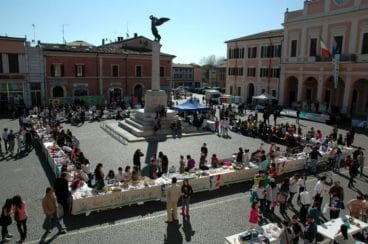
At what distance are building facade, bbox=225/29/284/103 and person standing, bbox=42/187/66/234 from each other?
122 ft

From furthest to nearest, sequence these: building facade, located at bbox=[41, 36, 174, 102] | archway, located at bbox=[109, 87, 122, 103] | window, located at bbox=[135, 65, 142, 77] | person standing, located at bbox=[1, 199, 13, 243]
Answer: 1. window, located at bbox=[135, 65, 142, 77]
2. archway, located at bbox=[109, 87, 122, 103]
3. building facade, located at bbox=[41, 36, 174, 102]
4. person standing, located at bbox=[1, 199, 13, 243]

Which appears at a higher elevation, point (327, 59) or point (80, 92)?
point (327, 59)

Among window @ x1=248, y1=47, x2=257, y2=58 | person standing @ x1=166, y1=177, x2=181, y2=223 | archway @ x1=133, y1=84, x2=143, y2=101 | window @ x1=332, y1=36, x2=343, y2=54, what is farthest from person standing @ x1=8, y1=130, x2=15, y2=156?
window @ x1=248, y1=47, x2=257, y2=58

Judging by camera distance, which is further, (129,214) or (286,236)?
(129,214)

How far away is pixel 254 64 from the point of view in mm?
45781

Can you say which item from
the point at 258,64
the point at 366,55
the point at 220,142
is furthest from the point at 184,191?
the point at 258,64

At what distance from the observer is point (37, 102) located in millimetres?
35469

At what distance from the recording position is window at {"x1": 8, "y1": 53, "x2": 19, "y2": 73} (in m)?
32.8

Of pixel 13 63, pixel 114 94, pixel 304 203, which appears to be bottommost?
pixel 304 203

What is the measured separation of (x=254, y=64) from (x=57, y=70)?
28.0m

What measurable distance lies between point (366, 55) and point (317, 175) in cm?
2164

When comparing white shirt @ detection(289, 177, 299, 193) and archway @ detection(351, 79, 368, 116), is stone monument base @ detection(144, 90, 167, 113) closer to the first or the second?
white shirt @ detection(289, 177, 299, 193)

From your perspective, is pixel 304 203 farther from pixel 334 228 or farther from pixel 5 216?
pixel 5 216

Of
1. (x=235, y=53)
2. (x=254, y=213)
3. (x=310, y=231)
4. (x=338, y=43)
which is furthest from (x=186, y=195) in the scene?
(x=235, y=53)
